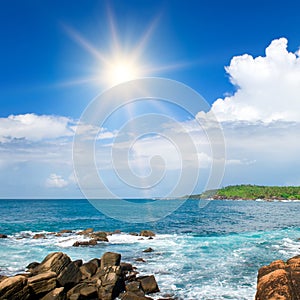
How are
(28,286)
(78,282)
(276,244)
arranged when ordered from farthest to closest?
(276,244)
(78,282)
(28,286)

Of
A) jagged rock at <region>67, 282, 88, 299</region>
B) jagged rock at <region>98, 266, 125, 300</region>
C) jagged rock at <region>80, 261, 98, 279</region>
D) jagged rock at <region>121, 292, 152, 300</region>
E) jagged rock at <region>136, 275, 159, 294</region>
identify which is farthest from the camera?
jagged rock at <region>80, 261, 98, 279</region>

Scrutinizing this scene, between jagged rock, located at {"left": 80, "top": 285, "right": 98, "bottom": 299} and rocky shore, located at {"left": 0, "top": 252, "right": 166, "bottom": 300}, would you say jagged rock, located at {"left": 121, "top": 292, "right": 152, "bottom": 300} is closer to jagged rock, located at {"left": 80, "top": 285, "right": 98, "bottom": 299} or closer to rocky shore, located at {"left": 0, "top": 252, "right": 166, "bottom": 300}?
rocky shore, located at {"left": 0, "top": 252, "right": 166, "bottom": 300}

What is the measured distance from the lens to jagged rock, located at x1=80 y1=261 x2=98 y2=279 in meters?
18.2

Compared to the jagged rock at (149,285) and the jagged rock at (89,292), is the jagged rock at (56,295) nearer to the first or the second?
the jagged rock at (89,292)

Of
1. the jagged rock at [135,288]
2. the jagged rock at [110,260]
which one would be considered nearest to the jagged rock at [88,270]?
the jagged rock at [110,260]

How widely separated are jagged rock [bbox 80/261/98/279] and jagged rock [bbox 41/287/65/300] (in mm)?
2856

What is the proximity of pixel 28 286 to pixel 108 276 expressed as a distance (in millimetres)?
4324

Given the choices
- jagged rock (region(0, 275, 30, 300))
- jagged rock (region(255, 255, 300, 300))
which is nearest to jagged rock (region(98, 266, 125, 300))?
jagged rock (region(0, 275, 30, 300))

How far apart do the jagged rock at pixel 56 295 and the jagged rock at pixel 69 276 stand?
1.24 meters

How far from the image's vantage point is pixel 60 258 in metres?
17.7

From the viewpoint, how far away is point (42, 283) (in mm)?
15117

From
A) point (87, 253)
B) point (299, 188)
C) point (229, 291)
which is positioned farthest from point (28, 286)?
point (299, 188)

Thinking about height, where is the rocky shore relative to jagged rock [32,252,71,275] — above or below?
below

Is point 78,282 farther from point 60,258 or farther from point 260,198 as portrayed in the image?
point 260,198
